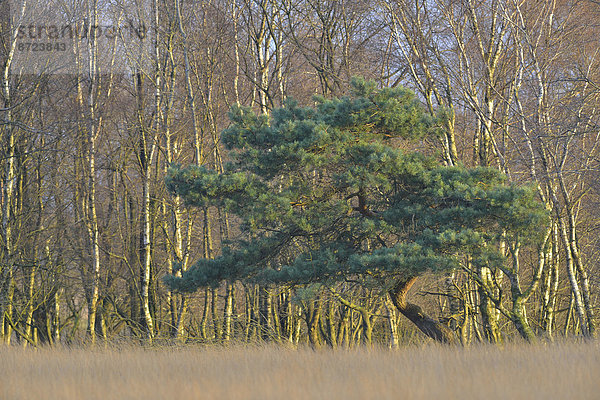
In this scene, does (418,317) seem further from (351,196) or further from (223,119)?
(223,119)

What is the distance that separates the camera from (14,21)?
14.3m

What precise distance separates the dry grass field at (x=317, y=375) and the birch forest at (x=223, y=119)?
4767mm

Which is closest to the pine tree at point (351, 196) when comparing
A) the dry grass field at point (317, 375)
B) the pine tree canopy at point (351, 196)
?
the pine tree canopy at point (351, 196)

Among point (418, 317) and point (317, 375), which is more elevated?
point (418, 317)

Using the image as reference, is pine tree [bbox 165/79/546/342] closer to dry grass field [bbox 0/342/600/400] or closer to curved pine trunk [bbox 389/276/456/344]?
curved pine trunk [bbox 389/276/456/344]

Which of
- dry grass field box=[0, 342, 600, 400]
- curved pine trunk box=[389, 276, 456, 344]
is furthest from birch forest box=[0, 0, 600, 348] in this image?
dry grass field box=[0, 342, 600, 400]

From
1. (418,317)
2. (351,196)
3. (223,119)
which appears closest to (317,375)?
(351,196)

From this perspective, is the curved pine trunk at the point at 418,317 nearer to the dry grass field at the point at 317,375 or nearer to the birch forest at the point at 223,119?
the birch forest at the point at 223,119

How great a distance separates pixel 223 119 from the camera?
1970cm

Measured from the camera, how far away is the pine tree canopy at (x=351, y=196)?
382 inches

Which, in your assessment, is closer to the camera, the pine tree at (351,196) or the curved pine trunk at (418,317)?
the pine tree at (351,196)

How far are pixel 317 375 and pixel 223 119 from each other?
45.9ft

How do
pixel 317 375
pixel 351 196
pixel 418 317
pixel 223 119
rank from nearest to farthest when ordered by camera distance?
pixel 317 375 → pixel 351 196 → pixel 418 317 → pixel 223 119

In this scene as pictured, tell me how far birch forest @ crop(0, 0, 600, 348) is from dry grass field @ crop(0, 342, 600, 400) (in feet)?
15.6
